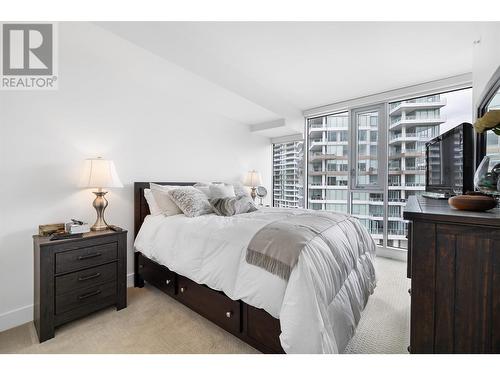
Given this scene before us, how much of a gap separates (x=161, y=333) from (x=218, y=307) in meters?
0.50

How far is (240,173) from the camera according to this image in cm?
425

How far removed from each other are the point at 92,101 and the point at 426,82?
13.9 ft

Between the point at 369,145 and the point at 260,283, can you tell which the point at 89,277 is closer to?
the point at 260,283

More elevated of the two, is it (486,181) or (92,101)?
(92,101)

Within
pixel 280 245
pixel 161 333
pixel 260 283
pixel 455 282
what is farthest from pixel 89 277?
pixel 455 282

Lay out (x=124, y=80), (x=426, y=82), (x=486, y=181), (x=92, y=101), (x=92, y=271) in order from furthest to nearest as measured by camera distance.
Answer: (x=426, y=82)
(x=124, y=80)
(x=92, y=101)
(x=92, y=271)
(x=486, y=181)

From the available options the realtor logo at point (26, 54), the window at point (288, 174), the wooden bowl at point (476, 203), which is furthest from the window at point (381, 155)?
the realtor logo at point (26, 54)

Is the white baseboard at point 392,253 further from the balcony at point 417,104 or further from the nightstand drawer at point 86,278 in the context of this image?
the nightstand drawer at point 86,278

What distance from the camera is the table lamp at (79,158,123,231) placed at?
215 centimetres
